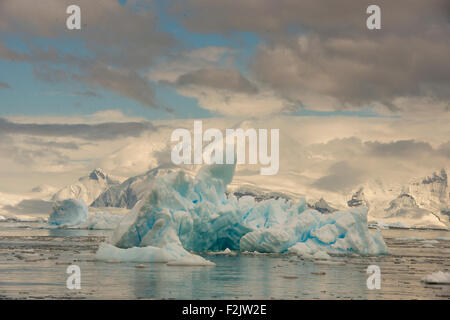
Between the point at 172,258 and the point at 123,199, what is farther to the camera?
the point at 123,199

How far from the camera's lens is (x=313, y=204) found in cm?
14388

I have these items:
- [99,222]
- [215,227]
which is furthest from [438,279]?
[99,222]

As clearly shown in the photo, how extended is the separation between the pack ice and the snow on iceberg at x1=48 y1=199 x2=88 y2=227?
50264 millimetres

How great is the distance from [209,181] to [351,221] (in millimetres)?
8879

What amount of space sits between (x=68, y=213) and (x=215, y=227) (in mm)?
56684

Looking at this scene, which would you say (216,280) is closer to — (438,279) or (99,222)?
(438,279)

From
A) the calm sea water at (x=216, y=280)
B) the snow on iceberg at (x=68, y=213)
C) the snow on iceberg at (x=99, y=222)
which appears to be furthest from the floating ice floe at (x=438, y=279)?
the snow on iceberg at (x=68, y=213)

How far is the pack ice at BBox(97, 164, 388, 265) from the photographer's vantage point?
106ft

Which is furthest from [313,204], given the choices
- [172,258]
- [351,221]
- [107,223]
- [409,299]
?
[409,299]

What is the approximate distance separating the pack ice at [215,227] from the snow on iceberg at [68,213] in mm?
50264

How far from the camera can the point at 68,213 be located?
3516 inches

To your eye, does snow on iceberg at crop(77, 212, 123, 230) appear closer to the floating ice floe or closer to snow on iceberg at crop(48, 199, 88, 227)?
snow on iceberg at crop(48, 199, 88, 227)

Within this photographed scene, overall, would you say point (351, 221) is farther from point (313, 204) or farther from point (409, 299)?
point (313, 204)
